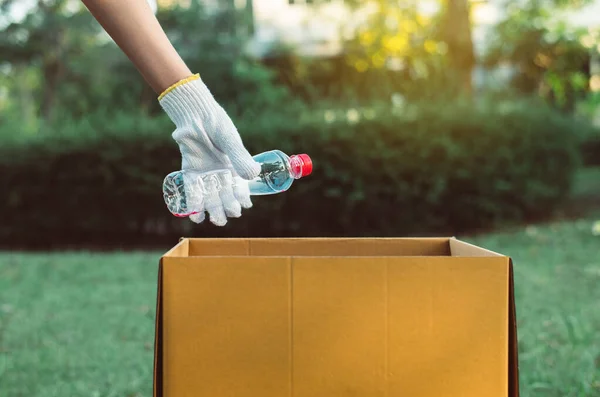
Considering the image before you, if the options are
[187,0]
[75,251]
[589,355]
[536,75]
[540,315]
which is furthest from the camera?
[536,75]

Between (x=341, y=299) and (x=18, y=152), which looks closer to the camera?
(x=341, y=299)

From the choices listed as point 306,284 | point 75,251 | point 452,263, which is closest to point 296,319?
point 306,284

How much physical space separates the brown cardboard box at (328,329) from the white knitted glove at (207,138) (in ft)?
1.05

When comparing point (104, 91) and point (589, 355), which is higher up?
point (104, 91)

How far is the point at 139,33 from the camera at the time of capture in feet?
5.01

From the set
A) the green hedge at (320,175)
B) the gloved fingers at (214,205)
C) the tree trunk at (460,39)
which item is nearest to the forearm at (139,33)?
the gloved fingers at (214,205)

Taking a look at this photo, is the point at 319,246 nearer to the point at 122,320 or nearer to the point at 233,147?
the point at 233,147

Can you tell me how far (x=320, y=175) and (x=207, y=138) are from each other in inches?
254

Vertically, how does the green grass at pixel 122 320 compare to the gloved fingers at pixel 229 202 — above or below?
below

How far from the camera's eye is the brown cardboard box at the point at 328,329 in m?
1.34

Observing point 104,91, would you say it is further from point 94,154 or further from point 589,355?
point 589,355

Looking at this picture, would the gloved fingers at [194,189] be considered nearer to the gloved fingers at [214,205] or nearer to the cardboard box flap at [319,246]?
the gloved fingers at [214,205]

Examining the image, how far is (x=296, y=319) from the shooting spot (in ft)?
4.43

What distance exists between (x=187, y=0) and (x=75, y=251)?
581cm
